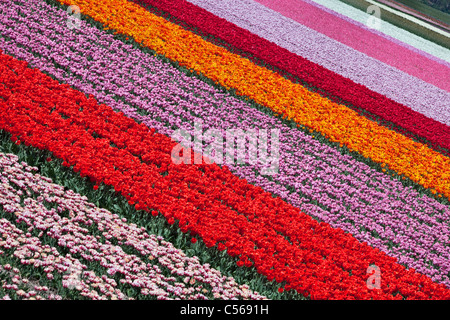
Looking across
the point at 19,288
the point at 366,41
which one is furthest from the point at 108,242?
the point at 366,41

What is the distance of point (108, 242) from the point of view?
514 cm

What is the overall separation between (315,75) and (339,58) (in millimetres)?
4528

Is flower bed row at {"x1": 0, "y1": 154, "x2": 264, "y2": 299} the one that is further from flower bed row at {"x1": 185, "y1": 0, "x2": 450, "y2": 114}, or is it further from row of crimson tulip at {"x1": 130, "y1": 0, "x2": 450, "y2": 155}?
flower bed row at {"x1": 185, "y1": 0, "x2": 450, "y2": 114}

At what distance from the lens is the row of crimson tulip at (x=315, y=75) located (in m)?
13.2

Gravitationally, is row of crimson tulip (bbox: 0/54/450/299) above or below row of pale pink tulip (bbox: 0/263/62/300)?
above

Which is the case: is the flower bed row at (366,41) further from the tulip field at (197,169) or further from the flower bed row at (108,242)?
the flower bed row at (108,242)

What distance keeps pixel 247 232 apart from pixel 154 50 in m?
7.20

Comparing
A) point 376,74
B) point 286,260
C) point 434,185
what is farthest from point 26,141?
point 376,74

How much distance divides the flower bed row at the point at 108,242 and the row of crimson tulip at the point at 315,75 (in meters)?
9.32

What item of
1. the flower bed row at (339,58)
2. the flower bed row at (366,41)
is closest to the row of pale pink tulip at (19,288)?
the flower bed row at (339,58)

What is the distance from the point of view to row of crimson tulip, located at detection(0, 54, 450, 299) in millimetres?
5871

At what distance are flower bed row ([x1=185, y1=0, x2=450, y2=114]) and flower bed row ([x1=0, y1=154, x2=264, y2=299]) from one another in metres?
12.4

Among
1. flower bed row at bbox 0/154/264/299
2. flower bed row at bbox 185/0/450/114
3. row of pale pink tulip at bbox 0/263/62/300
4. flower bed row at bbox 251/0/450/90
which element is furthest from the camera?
flower bed row at bbox 251/0/450/90

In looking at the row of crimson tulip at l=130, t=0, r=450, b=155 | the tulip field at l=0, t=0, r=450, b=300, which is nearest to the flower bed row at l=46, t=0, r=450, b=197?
the tulip field at l=0, t=0, r=450, b=300
